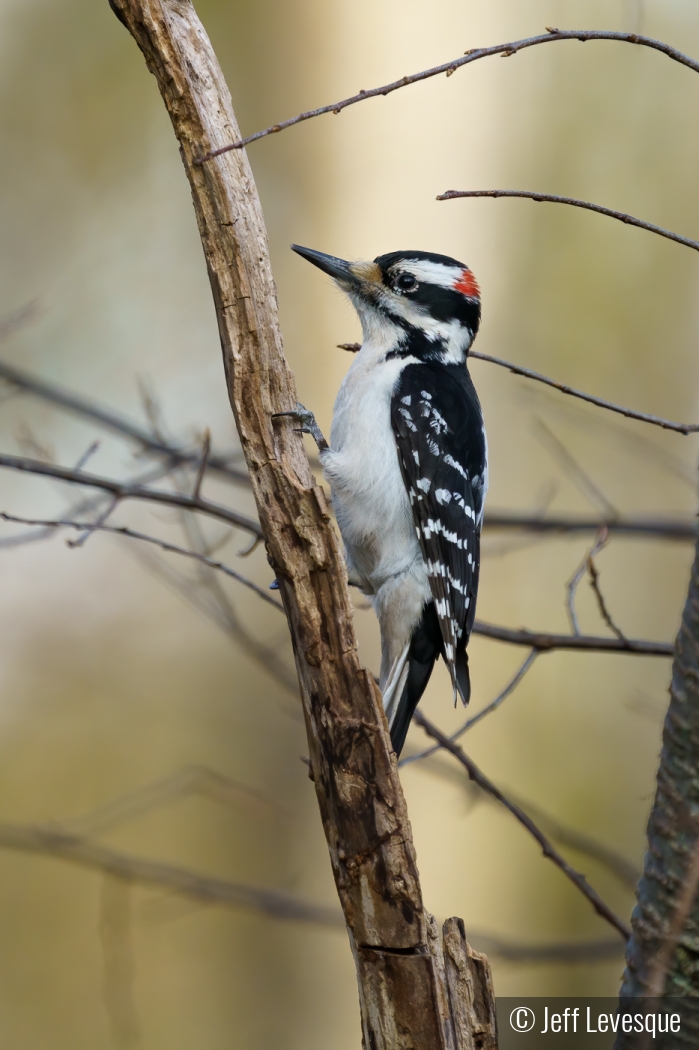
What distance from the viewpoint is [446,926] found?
60.8 inches

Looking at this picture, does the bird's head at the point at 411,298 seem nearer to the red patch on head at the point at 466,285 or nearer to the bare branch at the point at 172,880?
the red patch on head at the point at 466,285

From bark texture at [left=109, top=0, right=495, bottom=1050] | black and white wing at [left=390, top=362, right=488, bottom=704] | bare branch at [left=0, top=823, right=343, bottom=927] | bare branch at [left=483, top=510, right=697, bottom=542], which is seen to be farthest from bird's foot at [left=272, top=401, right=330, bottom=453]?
bare branch at [left=0, top=823, right=343, bottom=927]

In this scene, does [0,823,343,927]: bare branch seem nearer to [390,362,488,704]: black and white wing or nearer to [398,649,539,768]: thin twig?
[398,649,539,768]: thin twig

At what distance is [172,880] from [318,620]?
2.87 metres

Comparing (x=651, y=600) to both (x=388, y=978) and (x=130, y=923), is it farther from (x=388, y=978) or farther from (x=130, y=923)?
(x=388, y=978)

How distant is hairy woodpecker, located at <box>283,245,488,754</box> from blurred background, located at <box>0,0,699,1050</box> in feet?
6.14

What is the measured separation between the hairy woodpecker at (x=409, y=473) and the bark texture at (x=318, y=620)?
0.56 metres

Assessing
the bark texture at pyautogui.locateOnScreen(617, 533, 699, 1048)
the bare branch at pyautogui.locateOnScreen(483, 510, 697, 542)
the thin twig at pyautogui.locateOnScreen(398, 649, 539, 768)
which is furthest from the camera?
the bare branch at pyautogui.locateOnScreen(483, 510, 697, 542)

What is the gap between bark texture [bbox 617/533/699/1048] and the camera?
1.49m

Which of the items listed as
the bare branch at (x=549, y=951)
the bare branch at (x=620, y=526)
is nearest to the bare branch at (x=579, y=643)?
the bare branch at (x=620, y=526)

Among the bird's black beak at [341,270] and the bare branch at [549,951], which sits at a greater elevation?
the bird's black beak at [341,270]

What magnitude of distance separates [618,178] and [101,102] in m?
3.04

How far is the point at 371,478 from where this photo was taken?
7.52ft

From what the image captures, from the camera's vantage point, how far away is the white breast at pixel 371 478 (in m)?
2.29
